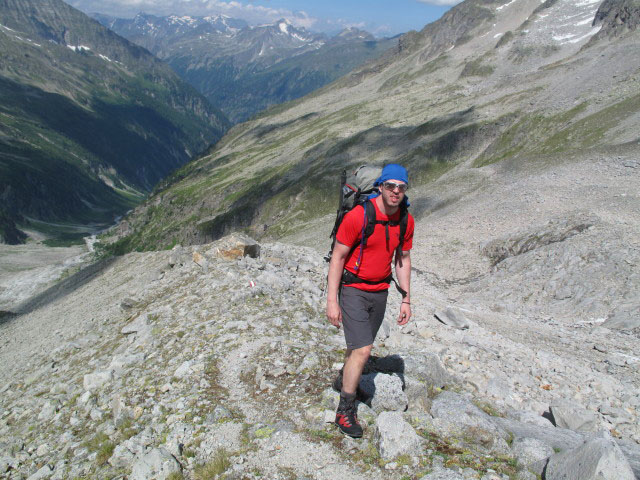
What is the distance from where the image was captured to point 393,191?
6.43 meters

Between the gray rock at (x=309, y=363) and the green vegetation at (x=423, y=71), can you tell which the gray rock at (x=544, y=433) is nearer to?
the gray rock at (x=309, y=363)

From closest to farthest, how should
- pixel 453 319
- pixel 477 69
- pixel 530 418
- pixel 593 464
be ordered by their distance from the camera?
1. pixel 593 464
2. pixel 530 418
3. pixel 453 319
4. pixel 477 69

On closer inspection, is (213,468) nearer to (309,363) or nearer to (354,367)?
→ (354,367)

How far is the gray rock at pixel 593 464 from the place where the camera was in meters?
4.82

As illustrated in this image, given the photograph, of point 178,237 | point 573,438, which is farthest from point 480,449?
point 178,237

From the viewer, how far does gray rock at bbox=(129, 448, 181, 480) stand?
21.1 feet

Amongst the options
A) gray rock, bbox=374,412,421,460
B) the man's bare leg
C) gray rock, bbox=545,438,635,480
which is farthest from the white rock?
gray rock, bbox=545,438,635,480

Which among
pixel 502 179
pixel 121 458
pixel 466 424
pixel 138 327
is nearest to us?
pixel 466 424

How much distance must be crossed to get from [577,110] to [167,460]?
224 ft

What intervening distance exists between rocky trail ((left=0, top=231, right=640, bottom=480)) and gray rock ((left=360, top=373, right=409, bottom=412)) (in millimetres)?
23

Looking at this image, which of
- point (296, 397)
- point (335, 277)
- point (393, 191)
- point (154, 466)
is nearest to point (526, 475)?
point (335, 277)

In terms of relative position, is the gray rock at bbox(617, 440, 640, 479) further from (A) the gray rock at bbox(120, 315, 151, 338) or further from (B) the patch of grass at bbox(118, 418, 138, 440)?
(A) the gray rock at bbox(120, 315, 151, 338)

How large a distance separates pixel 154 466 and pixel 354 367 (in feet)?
11.6

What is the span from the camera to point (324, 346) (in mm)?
10031
